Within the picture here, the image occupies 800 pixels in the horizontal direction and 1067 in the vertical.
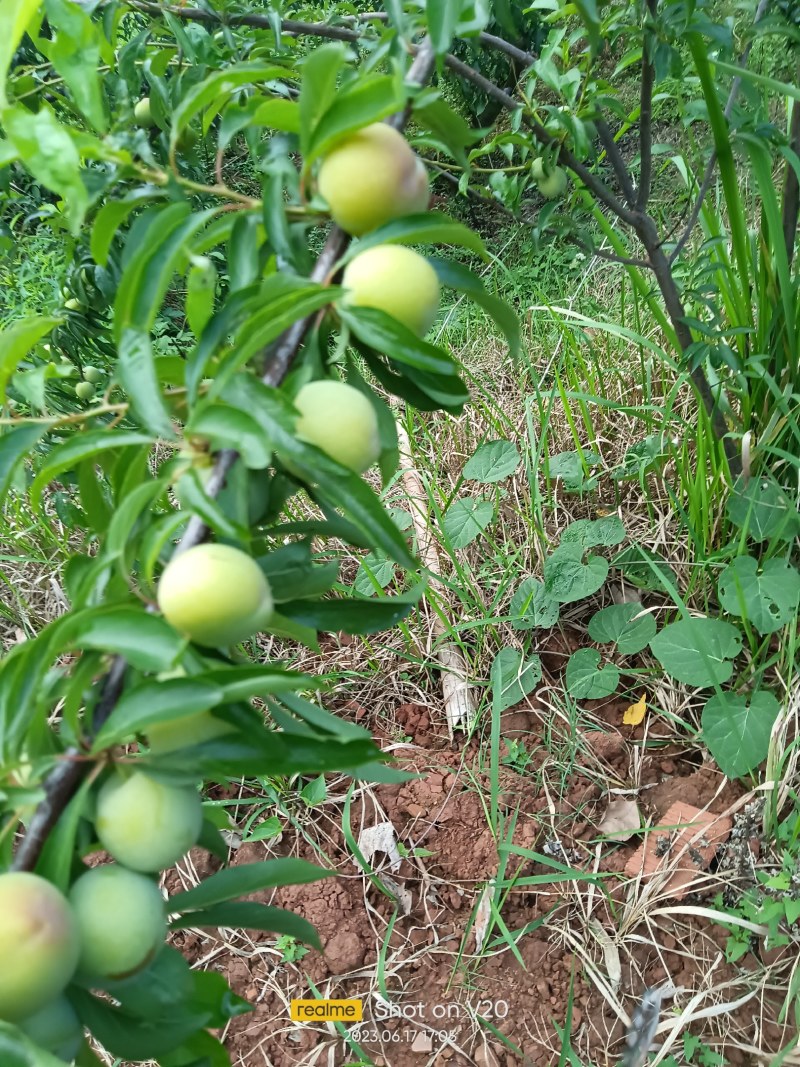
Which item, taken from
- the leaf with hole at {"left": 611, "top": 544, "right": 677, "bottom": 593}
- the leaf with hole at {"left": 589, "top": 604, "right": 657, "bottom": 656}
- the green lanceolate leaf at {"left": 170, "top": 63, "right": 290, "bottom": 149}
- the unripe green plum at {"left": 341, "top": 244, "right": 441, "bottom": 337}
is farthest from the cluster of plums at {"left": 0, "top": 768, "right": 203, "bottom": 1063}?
the leaf with hole at {"left": 611, "top": 544, "right": 677, "bottom": 593}

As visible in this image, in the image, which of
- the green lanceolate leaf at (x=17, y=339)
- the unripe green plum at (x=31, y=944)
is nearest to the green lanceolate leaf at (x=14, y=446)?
the green lanceolate leaf at (x=17, y=339)

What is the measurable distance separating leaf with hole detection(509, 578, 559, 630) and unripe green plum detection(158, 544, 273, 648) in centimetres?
99

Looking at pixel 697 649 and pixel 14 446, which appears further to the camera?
pixel 697 649

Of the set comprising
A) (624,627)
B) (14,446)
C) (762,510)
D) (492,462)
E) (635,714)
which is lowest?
(635,714)

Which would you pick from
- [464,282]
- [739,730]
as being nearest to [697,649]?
[739,730]

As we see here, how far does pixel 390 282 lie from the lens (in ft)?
1.39

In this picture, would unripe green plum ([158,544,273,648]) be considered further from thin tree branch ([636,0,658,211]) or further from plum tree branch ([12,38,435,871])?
thin tree branch ([636,0,658,211])

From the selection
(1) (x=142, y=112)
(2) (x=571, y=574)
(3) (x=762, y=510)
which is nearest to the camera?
(1) (x=142, y=112)

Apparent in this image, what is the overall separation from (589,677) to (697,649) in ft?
0.61

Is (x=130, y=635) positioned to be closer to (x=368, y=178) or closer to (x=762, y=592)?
(x=368, y=178)

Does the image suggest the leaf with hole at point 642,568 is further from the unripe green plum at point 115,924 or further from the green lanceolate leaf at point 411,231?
the unripe green plum at point 115,924

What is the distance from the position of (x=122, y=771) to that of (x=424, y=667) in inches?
40.7

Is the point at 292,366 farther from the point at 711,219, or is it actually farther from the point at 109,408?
the point at 711,219

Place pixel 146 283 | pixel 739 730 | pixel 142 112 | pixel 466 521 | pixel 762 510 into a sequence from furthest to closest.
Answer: pixel 466 521
pixel 762 510
pixel 739 730
pixel 142 112
pixel 146 283
